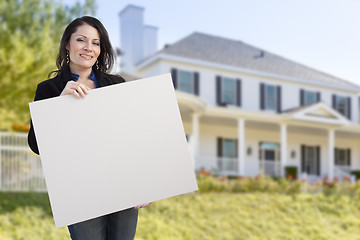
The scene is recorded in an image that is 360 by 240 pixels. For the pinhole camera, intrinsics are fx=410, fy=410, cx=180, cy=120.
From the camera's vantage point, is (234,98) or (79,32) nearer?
(79,32)

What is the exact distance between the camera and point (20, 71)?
8.26 m

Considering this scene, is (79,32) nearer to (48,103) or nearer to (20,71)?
(48,103)

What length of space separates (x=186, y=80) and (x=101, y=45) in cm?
1317

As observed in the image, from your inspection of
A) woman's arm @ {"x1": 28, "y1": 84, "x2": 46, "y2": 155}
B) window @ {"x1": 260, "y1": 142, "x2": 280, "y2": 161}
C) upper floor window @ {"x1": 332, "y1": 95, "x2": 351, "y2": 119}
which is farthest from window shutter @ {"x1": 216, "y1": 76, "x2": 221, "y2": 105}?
woman's arm @ {"x1": 28, "y1": 84, "x2": 46, "y2": 155}

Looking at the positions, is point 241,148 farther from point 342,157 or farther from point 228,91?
point 342,157

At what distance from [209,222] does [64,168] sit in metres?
6.60

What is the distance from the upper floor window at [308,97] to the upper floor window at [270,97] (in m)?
1.41

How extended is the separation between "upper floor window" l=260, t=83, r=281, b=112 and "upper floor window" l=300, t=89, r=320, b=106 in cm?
141

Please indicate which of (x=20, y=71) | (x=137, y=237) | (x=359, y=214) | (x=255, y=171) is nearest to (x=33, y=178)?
(x=20, y=71)

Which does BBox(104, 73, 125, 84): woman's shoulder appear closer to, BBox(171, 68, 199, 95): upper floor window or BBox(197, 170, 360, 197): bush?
BBox(197, 170, 360, 197): bush

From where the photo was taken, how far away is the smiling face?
6.98 ft

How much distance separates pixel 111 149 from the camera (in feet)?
6.55

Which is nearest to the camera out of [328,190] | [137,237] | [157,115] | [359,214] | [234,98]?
[157,115]

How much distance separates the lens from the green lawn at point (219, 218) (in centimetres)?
729
